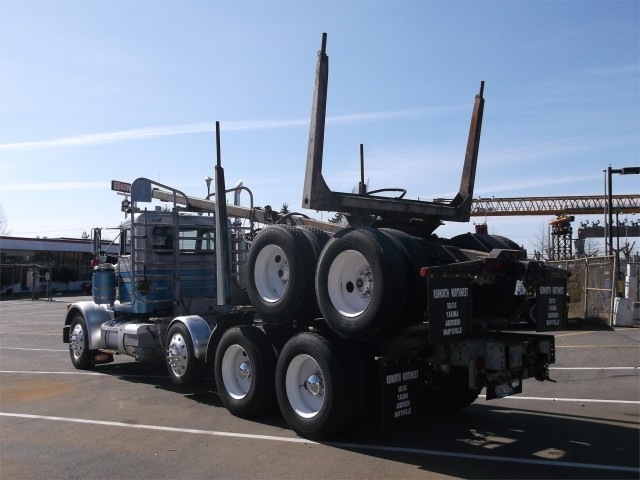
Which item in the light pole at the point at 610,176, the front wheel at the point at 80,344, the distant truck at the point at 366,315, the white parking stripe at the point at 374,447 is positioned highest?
the light pole at the point at 610,176

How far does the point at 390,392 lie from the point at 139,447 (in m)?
2.77

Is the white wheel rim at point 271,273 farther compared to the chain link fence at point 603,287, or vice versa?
the chain link fence at point 603,287

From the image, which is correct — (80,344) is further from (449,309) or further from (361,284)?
(449,309)

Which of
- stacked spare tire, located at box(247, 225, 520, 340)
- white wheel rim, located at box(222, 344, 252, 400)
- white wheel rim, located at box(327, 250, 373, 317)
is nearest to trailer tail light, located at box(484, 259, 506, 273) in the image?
stacked spare tire, located at box(247, 225, 520, 340)

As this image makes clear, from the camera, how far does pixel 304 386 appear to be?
7379 mm

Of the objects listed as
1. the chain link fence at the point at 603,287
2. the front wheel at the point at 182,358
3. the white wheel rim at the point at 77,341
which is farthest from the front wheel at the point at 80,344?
the chain link fence at the point at 603,287

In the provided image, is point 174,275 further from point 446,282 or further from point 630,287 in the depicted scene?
point 630,287

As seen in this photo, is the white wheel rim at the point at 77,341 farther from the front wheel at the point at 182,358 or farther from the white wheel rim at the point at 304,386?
the white wheel rim at the point at 304,386

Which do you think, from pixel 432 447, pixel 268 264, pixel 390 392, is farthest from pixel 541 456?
pixel 268 264

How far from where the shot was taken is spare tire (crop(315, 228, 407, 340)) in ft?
20.9

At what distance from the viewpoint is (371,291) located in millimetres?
6680

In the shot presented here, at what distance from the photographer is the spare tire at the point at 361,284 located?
636 cm

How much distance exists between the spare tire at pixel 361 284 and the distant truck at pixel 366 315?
14mm

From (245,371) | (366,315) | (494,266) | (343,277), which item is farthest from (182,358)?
(494,266)
